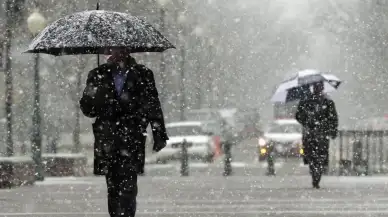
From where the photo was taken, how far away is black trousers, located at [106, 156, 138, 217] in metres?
9.04

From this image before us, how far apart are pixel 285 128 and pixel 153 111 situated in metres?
26.5

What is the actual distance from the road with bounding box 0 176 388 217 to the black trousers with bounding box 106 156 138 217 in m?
4.56

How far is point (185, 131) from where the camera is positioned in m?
33.2

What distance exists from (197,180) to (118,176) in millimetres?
15040

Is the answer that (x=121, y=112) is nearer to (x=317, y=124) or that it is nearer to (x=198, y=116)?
(x=317, y=124)

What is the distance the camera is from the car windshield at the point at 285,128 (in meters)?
35.1

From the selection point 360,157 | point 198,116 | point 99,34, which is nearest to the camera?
point 99,34

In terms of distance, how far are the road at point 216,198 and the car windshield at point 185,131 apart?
8.22 m

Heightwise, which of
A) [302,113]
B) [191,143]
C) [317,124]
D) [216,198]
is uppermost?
[302,113]

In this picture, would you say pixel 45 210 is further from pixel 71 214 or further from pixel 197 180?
pixel 197 180

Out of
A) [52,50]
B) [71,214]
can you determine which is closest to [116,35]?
[52,50]

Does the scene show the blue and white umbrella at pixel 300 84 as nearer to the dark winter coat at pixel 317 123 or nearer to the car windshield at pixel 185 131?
the dark winter coat at pixel 317 123

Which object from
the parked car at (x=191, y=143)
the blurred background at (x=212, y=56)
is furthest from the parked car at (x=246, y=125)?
the parked car at (x=191, y=143)

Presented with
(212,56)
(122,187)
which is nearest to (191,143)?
(122,187)
